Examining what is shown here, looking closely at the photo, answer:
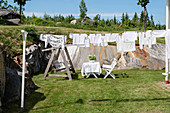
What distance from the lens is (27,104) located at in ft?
14.7

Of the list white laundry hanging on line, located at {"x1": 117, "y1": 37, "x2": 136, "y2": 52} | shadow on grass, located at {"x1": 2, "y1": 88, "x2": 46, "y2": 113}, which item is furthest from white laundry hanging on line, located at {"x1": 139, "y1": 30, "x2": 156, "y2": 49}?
shadow on grass, located at {"x1": 2, "y1": 88, "x2": 46, "y2": 113}

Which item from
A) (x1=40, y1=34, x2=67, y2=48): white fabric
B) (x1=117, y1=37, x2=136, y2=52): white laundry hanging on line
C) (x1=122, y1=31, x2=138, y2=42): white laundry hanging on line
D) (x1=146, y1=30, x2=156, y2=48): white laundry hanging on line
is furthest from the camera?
(x1=117, y1=37, x2=136, y2=52): white laundry hanging on line

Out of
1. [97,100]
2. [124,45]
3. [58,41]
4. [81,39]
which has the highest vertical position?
[81,39]

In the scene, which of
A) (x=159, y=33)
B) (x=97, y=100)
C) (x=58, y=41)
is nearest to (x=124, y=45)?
(x=159, y=33)

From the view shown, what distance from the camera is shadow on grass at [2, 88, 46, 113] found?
159 inches

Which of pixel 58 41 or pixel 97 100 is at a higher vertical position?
pixel 58 41

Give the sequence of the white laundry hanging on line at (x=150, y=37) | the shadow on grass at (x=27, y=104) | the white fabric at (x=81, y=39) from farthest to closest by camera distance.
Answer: the white fabric at (x=81, y=39) → the white laundry hanging on line at (x=150, y=37) → the shadow on grass at (x=27, y=104)

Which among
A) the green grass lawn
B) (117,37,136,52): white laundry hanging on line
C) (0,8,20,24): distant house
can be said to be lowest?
the green grass lawn

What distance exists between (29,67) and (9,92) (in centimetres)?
451

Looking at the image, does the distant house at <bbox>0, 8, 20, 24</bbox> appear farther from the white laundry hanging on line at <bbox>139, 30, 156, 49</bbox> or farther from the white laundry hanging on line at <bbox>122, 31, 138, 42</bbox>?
the white laundry hanging on line at <bbox>139, 30, 156, 49</bbox>

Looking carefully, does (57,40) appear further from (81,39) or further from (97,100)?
(97,100)

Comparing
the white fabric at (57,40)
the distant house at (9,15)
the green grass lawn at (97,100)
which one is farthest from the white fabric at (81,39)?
the distant house at (9,15)

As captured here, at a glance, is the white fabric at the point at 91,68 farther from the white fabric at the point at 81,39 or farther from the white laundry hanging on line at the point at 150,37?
the white laundry hanging on line at the point at 150,37

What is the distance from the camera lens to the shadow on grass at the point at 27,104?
4040 millimetres
